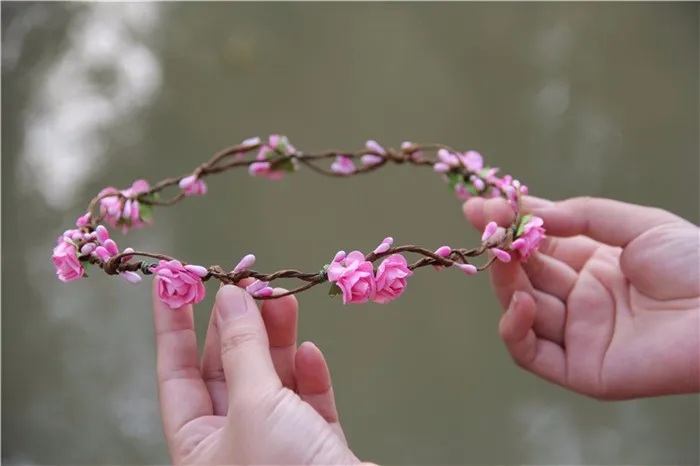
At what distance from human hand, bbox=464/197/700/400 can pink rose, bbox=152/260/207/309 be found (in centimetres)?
32

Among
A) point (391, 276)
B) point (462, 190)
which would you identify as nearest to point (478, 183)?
point (462, 190)

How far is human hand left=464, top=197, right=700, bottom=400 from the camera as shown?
0.72 m

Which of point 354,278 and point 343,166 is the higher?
point 343,166

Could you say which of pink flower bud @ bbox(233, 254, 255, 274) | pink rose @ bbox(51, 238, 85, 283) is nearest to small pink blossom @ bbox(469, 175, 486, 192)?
pink flower bud @ bbox(233, 254, 255, 274)

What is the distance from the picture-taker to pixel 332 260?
0.68 metres

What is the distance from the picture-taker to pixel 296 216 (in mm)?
1032

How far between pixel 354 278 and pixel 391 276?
36 mm

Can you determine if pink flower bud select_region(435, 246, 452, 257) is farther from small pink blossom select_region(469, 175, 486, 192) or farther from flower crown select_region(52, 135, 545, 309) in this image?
small pink blossom select_region(469, 175, 486, 192)

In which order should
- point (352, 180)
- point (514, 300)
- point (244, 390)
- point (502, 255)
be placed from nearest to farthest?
1. point (244, 390)
2. point (502, 255)
3. point (514, 300)
4. point (352, 180)

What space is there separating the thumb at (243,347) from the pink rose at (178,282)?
3 centimetres

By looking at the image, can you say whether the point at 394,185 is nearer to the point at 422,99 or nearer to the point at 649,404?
the point at 422,99

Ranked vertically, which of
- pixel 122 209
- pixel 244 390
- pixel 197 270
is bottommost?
pixel 244 390

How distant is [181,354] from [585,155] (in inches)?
29.8

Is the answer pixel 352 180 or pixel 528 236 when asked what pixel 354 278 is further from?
pixel 352 180
